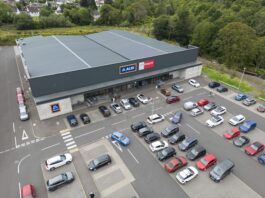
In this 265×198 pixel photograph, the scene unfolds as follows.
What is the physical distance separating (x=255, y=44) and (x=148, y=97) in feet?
135

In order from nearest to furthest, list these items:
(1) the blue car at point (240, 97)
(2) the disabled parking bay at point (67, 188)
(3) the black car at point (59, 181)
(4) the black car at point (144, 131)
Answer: (2) the disabled parking bay at point (67, 188) < (3) the black car at point (59, 181) < (4) the black car at point (144, 131) < (1) the blue car at point (240, 97)

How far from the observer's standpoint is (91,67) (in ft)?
133

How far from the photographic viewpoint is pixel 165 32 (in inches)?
3556

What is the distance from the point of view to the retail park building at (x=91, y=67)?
124ft

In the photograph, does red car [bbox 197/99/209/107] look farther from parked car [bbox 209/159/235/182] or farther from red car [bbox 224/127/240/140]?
parked car [bbox 209/159/235/182]

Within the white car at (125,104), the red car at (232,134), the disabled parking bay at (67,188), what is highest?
the white car at (125,104)

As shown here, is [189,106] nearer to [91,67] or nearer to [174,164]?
[174,164]

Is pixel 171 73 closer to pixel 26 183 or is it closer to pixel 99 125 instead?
pixel 99 125

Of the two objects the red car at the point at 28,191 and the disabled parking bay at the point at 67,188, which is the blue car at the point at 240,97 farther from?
the red car at the point at 28,191

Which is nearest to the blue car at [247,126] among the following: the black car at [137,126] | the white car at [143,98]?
the black car at [137,126]

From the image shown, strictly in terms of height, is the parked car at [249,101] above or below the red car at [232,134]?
above

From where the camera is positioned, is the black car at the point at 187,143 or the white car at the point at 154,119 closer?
the black car at the point at 187,143

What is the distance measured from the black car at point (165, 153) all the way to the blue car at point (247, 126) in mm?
15578

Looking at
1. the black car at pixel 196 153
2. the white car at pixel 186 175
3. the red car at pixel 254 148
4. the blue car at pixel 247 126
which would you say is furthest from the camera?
the blue car at pixel 247 126
